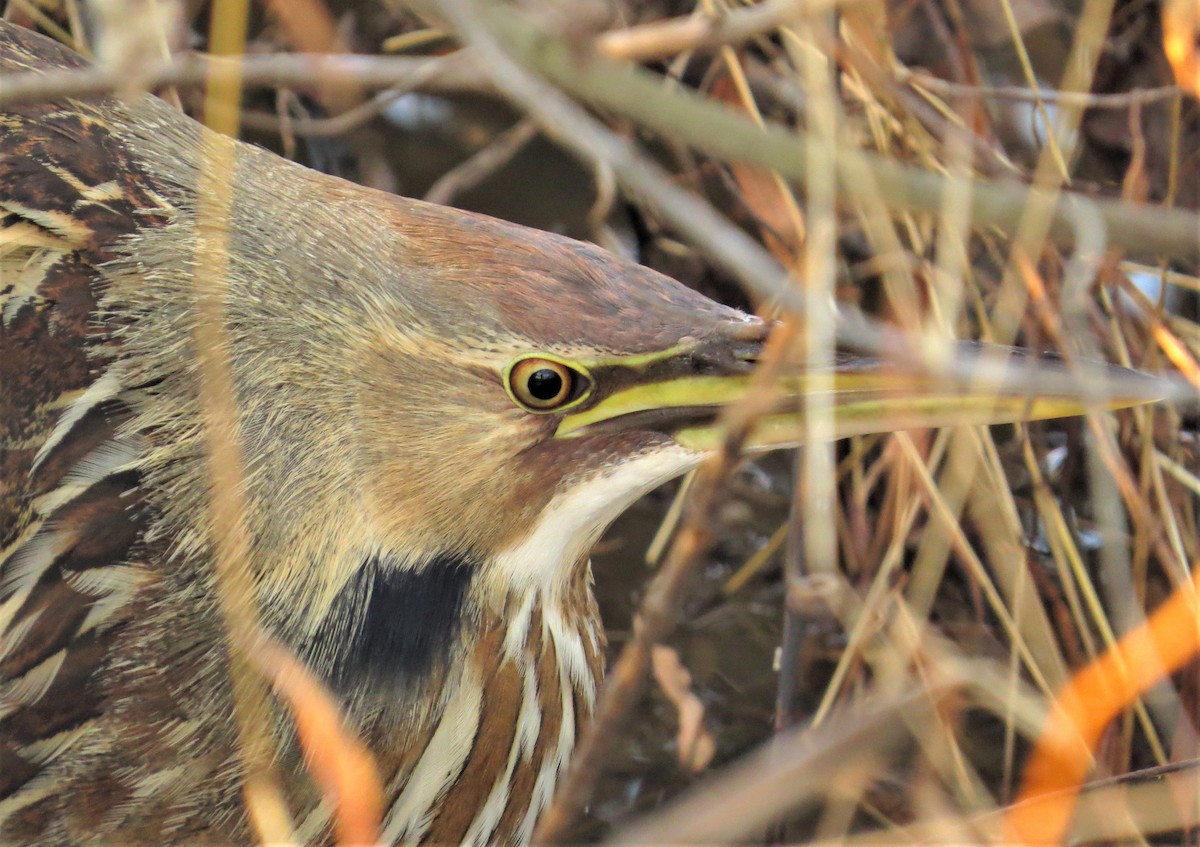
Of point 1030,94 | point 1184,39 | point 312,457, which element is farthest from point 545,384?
point 1030,94

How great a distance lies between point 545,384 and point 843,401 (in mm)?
270

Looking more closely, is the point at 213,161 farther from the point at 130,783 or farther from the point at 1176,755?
the point at 1176,755

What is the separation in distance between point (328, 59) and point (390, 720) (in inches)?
28.2

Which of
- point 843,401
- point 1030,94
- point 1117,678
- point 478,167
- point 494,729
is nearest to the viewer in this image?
point 843,401

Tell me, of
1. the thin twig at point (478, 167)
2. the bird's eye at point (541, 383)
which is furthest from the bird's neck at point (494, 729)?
the thin twig at point (478, 167)

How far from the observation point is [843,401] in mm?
1344

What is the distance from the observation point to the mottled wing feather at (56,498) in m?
1.39

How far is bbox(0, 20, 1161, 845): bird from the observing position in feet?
4.49

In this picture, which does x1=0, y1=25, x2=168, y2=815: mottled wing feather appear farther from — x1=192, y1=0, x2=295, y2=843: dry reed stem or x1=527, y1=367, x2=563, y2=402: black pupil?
x1=527, y1=367, x2=563, y2=402: black pupil

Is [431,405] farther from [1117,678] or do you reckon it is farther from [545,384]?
[1117,678]

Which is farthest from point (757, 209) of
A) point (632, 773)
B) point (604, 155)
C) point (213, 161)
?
point (604, 155)

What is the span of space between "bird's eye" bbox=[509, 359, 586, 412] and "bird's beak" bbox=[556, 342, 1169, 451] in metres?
0.03

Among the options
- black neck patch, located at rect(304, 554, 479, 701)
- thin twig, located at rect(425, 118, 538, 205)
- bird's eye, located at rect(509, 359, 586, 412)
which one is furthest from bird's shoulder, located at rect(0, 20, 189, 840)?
thin twig, located at rect(425, 118, 538, 205)

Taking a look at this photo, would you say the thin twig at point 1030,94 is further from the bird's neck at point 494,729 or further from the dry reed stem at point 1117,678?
the bird's neck at point 494,729
